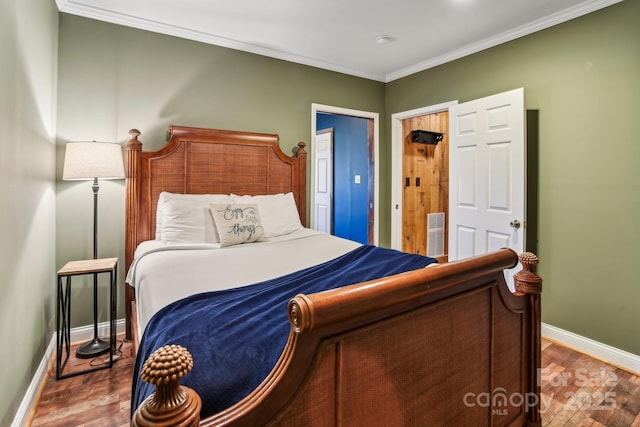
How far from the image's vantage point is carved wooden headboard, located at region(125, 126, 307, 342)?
8.92ft

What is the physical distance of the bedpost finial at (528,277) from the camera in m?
1.56

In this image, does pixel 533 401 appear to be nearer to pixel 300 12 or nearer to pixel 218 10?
pixel 300 12

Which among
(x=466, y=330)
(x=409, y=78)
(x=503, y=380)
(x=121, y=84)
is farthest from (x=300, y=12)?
(x=503, y=380)

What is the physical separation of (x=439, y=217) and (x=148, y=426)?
489cm

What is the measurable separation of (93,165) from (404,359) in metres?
2.33

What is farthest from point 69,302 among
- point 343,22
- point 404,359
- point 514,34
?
point 514,34

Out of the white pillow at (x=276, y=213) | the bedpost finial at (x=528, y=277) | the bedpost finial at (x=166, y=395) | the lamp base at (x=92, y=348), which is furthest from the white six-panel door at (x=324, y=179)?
the bedpost finial at (x=166, y=395)

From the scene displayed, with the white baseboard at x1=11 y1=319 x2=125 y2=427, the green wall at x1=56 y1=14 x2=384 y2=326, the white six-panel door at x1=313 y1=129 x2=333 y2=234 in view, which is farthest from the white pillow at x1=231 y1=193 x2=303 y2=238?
the white six-panel door at x1=313 y1=129 x2=333 y2=234

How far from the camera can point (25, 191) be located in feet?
5.98

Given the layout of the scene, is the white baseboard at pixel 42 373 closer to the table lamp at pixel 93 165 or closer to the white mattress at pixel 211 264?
the table lamp at pixel 93 165

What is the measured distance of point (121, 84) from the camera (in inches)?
107

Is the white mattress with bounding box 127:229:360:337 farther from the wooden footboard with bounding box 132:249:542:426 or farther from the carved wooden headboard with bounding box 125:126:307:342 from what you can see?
the wooden footboard with bounding box 132:249:542:426

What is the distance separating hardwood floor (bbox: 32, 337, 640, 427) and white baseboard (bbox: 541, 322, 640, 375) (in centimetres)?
7

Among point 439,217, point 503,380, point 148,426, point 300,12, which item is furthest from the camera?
point 439,217
